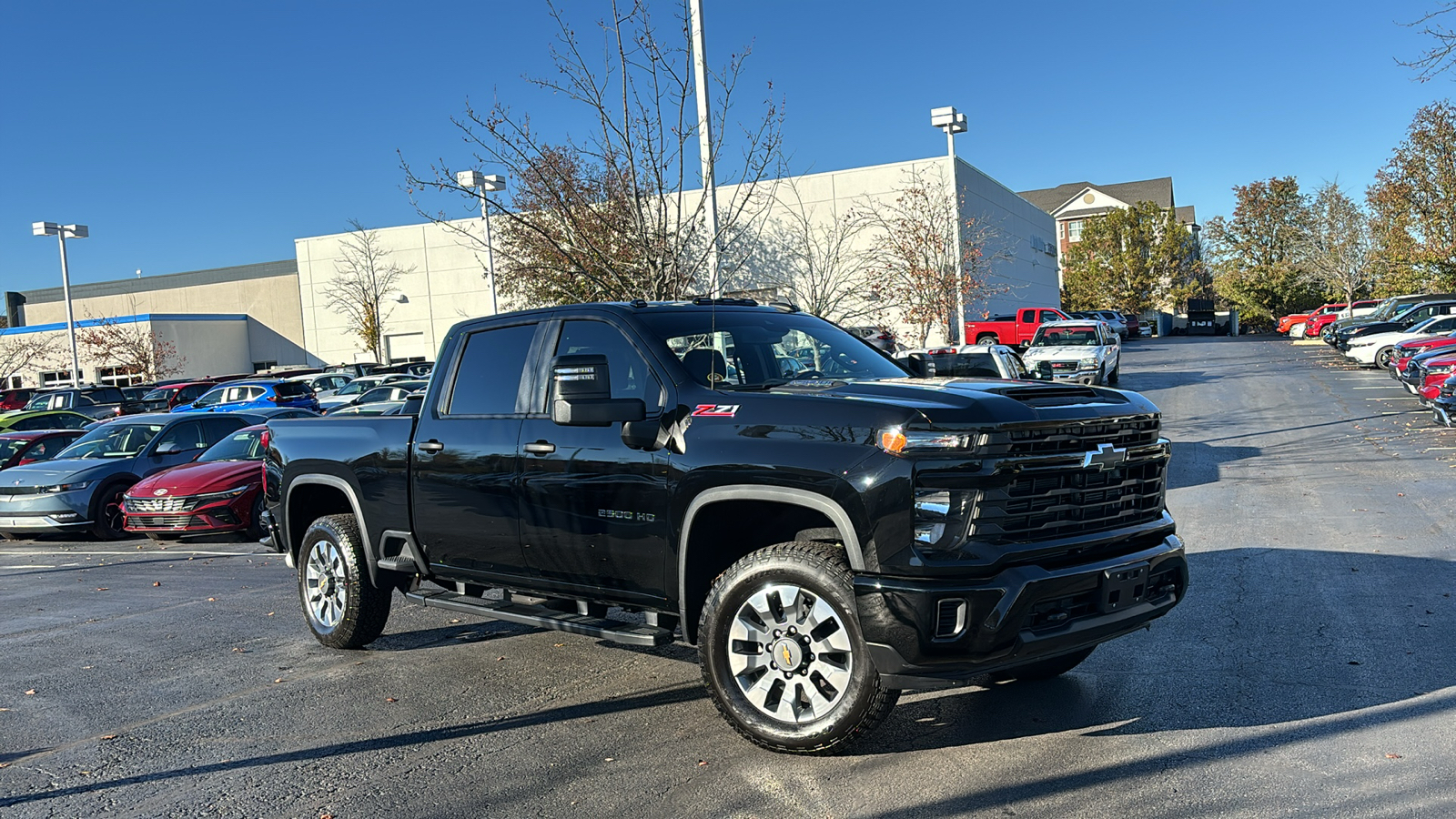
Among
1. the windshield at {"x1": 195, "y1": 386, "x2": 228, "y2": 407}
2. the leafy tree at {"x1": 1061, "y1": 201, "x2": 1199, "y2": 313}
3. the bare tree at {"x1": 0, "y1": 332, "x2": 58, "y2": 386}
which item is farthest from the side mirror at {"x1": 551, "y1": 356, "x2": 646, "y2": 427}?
the leafy tree at {"x1": 1061, "y1": 201, "x2": 1199, "y2": 313}

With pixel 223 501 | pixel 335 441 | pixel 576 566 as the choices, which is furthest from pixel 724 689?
pixel 223 501

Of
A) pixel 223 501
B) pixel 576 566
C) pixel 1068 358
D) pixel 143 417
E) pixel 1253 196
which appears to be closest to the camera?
pixel 576 566

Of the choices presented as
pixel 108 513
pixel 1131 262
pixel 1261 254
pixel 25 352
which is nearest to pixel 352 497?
pixel 108 513

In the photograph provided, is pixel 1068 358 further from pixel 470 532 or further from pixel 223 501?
pixel 470 532

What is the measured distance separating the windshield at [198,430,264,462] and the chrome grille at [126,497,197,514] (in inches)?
52.1

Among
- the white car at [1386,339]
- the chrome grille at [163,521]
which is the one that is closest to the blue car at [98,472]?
the chrome grille at [163,521]

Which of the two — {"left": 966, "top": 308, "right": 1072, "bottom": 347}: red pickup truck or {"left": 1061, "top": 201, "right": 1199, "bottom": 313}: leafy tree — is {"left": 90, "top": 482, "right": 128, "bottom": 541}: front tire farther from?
{"left": 1061, "top": 201, "right": 1199, "bottom": 313}: leafy tree

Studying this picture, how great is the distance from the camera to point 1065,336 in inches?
1075

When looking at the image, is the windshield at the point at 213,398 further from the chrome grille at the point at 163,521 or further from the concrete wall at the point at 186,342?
the concrete wall at the point at 186,342

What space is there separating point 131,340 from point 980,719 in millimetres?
58369

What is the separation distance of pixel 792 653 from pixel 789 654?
13 millimetres

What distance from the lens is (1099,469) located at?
16.1 feet

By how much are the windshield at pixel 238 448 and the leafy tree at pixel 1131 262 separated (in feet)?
204

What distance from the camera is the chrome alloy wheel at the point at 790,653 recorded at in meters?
4.75
